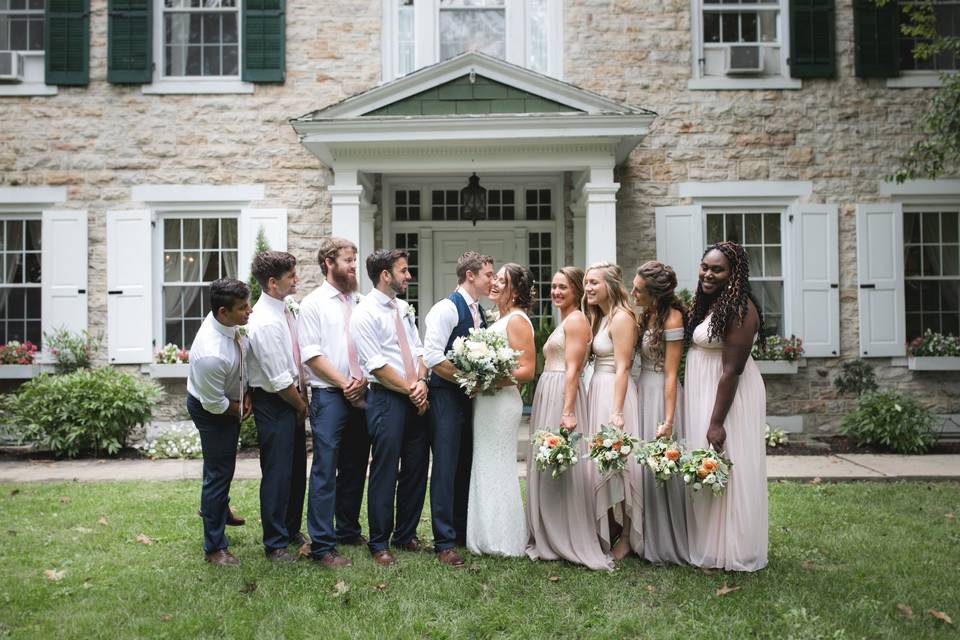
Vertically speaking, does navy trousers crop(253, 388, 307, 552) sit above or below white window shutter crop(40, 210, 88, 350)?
below

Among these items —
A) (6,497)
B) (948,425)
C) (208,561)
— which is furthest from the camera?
(948,425)

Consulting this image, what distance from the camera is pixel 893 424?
9000 millimetres

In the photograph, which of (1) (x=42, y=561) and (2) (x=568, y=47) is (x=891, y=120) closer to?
(2) (x=568, y=47)

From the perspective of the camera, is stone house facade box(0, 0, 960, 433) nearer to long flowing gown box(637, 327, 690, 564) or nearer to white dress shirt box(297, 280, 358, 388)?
white dress shirt box(297, 280, 358, 388)

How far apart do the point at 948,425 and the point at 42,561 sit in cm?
1033

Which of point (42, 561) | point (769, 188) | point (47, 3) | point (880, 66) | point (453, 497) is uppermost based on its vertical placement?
point (47, 3)

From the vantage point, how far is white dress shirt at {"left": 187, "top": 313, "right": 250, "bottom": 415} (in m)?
4.55

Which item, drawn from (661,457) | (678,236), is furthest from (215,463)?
(678,236)

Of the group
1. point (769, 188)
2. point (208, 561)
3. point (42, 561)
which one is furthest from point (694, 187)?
point (42, 561)

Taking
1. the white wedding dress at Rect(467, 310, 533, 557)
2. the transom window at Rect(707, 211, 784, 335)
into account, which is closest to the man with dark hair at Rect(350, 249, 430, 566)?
the white wedding dress at Rect(467, 310, 533, 557)

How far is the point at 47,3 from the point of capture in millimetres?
10312

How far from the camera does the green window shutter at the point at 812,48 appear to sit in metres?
10.3

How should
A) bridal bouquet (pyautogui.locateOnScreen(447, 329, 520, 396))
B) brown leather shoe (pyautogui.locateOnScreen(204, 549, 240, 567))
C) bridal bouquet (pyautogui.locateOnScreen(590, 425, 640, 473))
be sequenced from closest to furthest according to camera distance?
bridal bouquet (pyautogui.locateOnScreen(590, 425, 640, 473)) < bridal bouquet (pyautogui.locateOnScreen(447, 329, 520, 396)) < brown leather shoe (pyautogui.locateOnScreen(204, 549, 240, 567))

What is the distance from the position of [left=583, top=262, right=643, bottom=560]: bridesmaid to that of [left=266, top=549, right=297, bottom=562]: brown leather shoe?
193cm
